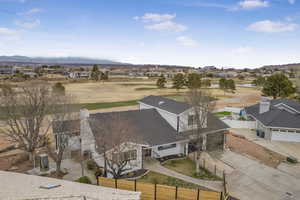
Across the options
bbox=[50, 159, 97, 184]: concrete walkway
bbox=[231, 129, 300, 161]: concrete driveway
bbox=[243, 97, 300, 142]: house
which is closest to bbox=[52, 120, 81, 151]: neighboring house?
bbox=[50, 159, 97, 184]: concrete walkway

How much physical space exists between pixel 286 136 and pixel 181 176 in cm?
1752

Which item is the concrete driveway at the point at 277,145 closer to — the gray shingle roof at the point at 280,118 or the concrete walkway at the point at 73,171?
the gray shingle roof at the point at 280,118

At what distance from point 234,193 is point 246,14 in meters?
31.7

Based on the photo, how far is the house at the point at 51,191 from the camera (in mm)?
7457

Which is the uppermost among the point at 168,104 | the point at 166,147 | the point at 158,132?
the point at 168,104

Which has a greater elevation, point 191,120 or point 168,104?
point 168,104

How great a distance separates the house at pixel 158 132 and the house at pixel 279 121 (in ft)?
26.7

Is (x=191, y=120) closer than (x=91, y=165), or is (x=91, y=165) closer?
(x=91, y=165)

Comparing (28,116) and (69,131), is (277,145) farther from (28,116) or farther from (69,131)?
(28,116)

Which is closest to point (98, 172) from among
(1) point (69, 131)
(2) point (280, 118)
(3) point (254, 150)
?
(1) point (69, 131)

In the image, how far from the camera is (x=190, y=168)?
57.9ft

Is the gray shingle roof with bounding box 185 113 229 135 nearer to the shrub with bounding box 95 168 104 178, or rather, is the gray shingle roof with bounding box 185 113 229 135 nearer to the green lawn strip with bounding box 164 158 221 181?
the green lawn strip with bounding box 164 158 221 181

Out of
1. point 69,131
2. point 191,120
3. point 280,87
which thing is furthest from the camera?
point 280,87

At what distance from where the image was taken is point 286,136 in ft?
81.5
